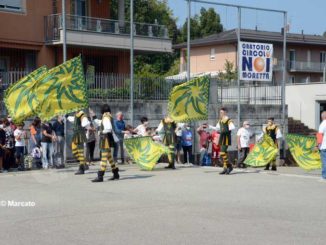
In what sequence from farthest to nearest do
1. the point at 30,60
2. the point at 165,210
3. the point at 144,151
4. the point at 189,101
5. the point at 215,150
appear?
the point at 30,60 < the point at 215,150 < the point at 189,101 < the point at 144,151 < the point at 165,210

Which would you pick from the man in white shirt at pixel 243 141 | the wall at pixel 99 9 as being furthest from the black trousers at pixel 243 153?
the wall at pixel 99 9

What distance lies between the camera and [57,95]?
16.3 m

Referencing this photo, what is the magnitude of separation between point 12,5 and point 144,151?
41.9 feet

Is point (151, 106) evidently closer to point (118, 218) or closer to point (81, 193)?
point (81, 193)

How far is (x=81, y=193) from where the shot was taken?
12750 mm

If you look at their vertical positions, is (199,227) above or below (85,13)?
below

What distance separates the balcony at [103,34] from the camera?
28.0 meters

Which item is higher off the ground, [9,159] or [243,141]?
[243,141]

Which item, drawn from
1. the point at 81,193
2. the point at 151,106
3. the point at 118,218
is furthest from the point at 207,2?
the point at 118,218

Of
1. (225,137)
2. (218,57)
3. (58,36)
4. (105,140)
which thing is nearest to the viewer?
(105,140)

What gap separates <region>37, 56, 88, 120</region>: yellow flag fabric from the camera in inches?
642

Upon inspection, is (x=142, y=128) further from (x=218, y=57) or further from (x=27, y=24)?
(x=218, y=57)

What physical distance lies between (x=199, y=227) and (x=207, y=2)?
15.0m

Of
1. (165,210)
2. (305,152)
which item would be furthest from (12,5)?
(165,210)
